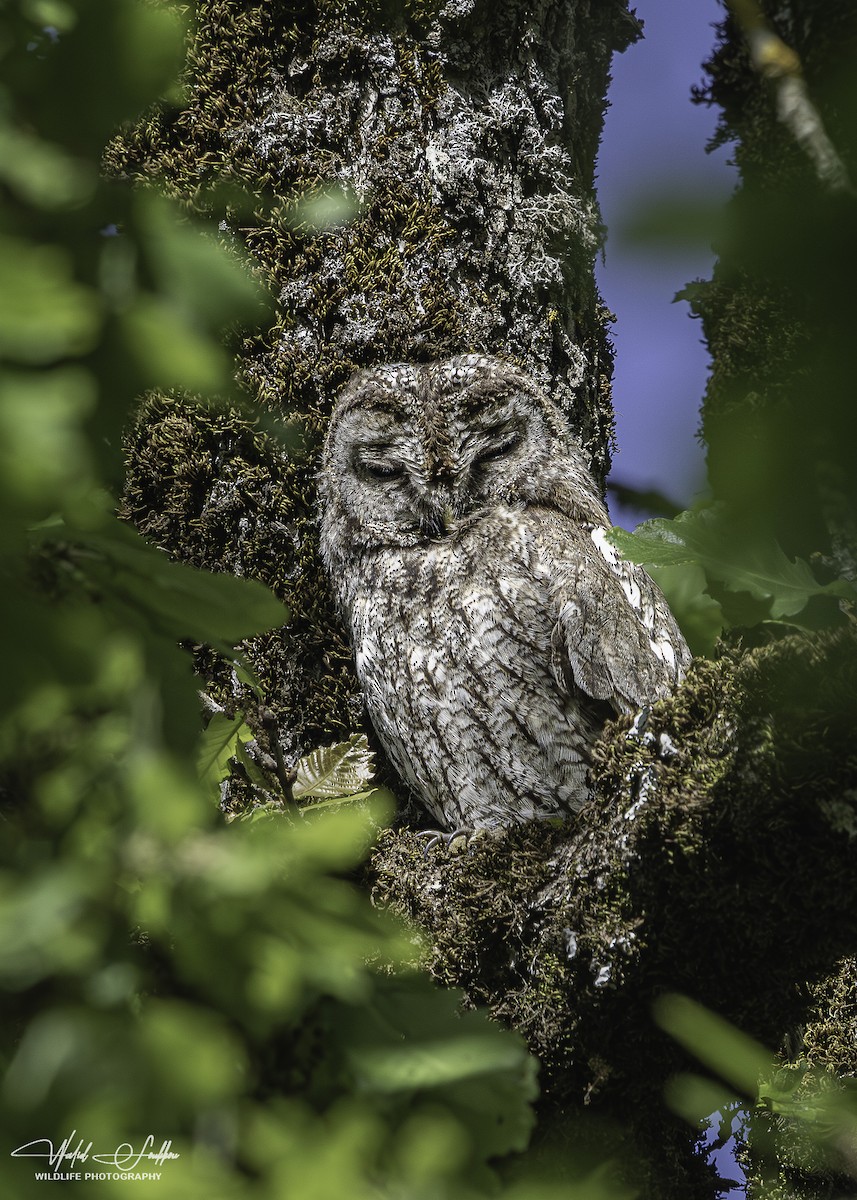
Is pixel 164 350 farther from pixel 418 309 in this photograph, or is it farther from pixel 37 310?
pixel 418 309

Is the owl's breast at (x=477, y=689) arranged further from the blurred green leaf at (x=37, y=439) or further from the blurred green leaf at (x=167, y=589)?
the blurred green leaf at (x=37, y=439)

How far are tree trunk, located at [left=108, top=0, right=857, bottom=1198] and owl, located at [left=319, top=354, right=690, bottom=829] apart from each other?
0.11 m

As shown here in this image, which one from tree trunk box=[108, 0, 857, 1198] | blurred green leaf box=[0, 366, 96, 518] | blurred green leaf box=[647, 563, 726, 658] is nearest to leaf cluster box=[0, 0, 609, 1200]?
blurred green leaf box=[0, 366, 96, 518]

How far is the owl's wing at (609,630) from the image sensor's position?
2.27 m

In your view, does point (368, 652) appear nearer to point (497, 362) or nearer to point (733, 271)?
point (497, 362)

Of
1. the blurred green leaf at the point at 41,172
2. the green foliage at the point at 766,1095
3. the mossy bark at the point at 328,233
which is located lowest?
the green foliage at the point at 766,1095

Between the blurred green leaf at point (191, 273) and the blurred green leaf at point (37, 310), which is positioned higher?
the blurred green leaf at point (191, 273)

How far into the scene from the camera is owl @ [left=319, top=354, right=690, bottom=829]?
236 centimetres

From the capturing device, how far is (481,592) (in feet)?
8.16

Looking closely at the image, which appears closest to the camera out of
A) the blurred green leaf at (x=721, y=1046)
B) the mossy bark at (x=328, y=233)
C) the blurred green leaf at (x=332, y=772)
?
the blurred green leaf at (x=721, y=1046)

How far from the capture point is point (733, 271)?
558 mm

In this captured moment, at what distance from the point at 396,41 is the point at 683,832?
7.35 ft

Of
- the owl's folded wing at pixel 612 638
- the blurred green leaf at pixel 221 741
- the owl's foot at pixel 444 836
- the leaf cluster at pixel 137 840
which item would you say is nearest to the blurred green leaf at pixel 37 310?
the leaf cluster at pixel 137 840

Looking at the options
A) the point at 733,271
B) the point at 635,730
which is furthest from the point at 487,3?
the point at 733,271
